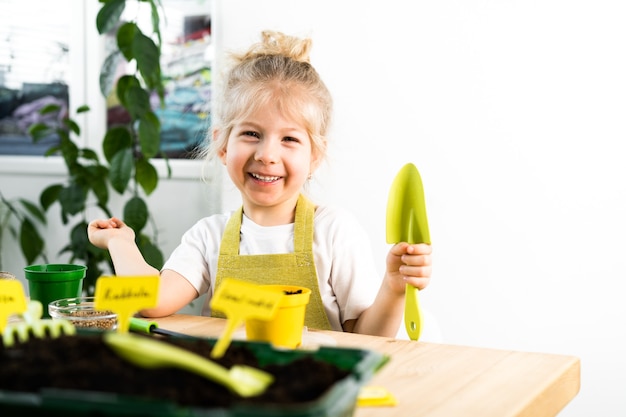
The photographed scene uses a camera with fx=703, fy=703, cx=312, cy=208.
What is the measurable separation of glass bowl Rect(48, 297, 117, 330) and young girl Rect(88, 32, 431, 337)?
11.5 inches

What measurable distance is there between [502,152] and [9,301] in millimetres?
1511

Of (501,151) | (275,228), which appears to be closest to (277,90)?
(275,228)

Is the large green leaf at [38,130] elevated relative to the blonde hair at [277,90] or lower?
lower

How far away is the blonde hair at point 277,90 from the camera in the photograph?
1.55 m

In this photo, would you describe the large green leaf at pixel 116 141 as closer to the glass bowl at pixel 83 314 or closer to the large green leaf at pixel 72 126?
the large green leaf at pixel 72 126

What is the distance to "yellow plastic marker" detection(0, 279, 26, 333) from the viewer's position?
0.85 m

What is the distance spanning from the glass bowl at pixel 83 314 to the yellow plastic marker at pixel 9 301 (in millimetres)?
170

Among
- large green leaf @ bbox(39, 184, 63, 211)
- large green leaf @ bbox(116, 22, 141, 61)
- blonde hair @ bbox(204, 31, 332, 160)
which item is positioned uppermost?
large green leaf @ bbox(116, 22, 141, 61)

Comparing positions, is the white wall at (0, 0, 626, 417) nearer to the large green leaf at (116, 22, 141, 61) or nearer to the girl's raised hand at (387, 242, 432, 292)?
the large green leaf at (116, 22, 141, 61)

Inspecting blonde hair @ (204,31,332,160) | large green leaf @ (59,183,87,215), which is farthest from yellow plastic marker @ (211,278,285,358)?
large green leaf @ (59,183,87,215)

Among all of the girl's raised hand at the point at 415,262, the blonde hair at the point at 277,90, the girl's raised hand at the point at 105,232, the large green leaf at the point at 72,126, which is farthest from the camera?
the large green leaf at the point at 72,126

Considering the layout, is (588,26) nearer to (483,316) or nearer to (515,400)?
(483,316)

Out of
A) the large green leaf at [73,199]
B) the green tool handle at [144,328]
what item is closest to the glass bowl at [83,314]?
the green tool handle at [144,328]

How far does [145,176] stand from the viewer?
2652 millimetres
